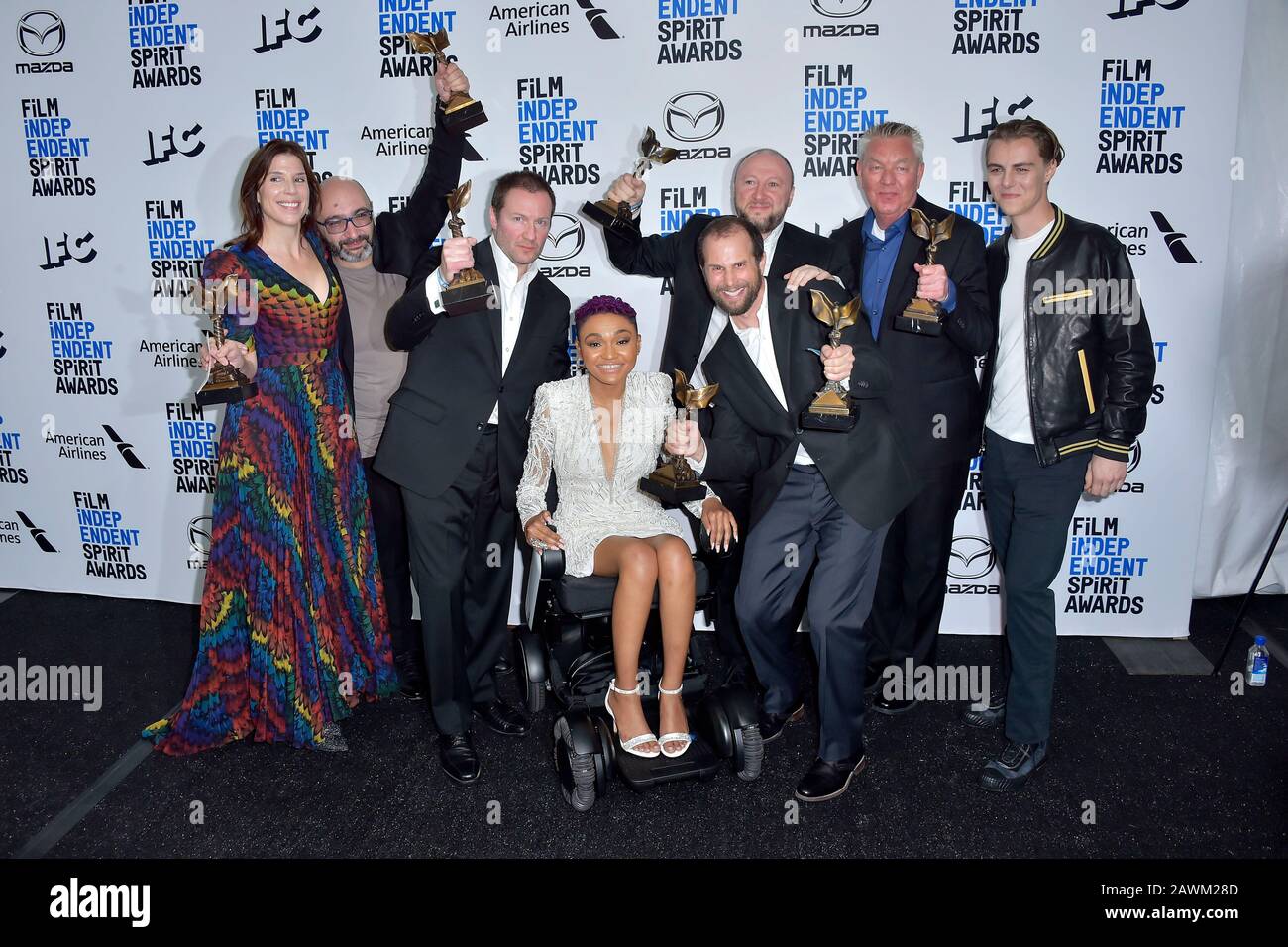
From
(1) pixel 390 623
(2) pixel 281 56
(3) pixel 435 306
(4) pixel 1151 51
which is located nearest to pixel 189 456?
(1) pixel 390 623

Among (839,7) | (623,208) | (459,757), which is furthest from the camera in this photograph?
(839,7)

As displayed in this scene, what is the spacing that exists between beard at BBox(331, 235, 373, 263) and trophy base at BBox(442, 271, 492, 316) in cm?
85

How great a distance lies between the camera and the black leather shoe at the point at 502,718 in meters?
3.79

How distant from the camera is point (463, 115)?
344 cm

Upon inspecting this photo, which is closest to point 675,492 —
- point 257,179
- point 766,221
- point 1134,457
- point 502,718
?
point 766,221

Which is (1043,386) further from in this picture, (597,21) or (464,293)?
(597,21)

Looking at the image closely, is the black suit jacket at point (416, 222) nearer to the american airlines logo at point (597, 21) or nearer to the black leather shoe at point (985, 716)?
the american airlines logo at point (597, 21)

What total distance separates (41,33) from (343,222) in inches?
97.4

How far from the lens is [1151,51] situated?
4.15 m

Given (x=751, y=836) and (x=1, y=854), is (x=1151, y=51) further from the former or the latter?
(x=1, y=854)

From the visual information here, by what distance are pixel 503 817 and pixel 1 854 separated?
1.68 m

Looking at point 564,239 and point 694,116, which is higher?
point 694,116

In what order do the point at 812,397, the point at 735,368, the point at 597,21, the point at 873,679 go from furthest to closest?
the point at 597,21 → the point at 873,679 → the point at 735,368 → the point at 812,397
